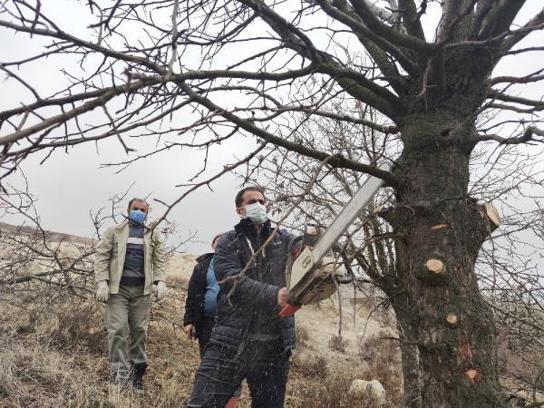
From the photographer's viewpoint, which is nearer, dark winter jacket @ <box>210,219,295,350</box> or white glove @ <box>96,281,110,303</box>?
dark winter jacket @ <box>210,219,295,350</box>

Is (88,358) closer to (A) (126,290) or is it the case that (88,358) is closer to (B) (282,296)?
(A) (126,290)

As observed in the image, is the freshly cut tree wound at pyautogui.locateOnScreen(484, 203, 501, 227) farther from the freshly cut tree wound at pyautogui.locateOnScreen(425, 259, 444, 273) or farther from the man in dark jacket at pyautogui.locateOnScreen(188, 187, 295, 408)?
the man in dark jacket at pyautogui.locateOnScreen(188, 187, 295, 408)

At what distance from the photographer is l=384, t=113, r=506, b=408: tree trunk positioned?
7.61ft

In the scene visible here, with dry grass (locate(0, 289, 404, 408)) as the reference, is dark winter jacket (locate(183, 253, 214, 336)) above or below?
above

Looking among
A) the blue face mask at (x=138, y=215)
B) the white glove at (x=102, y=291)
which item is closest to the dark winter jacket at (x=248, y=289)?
the white glove at (x=102, y=291)

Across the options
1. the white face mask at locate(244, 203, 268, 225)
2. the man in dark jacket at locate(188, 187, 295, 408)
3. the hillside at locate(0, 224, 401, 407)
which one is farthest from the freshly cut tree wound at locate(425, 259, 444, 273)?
the white face mask at locate(244, 203, 268, 225)

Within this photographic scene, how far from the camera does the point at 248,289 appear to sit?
288 centimetres

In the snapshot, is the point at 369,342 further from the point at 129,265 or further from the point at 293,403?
the point at 129,265

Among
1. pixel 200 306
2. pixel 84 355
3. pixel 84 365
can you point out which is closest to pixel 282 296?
pixel 200 306

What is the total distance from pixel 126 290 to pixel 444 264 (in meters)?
3.65

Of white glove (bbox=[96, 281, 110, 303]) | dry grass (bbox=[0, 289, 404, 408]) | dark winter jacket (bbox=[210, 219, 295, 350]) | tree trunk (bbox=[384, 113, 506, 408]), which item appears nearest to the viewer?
tree trunk (bbox=[384, 113, 506, 408])

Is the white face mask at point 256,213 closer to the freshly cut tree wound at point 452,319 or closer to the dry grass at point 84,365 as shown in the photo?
the freshly cut tree wound at point 452,319

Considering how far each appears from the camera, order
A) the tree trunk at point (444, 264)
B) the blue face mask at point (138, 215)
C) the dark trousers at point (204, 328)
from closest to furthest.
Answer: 1. the tree trunk at point (444, 264)
2. the dark trousers at point (204, 328)
3. the blue face mask at point (138, 215)

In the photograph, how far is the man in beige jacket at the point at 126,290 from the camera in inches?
196
